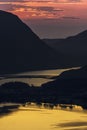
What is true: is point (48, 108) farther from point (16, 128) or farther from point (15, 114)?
point (16, 128)

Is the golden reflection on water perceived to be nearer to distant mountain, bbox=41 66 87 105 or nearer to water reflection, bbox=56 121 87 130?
water reflection, bbox=56 121 87 130

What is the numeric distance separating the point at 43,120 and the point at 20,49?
76.3 meters

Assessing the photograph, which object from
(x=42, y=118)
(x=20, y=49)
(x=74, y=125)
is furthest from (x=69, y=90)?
(x=20, y=49)

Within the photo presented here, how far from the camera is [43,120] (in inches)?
1606

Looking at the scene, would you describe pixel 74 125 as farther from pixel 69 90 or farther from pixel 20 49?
pixel 20 49

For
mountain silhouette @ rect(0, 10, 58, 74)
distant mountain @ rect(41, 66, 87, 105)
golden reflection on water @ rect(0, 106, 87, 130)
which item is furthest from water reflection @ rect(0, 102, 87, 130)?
mountain silhouette @ rect(0, 10, 58, 74)

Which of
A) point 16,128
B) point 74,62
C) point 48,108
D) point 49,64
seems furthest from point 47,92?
point 74,62

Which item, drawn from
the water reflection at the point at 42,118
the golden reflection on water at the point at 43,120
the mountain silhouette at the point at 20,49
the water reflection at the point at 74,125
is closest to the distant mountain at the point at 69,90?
the water reflection at the point at 42,118

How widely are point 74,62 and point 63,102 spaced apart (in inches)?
2865

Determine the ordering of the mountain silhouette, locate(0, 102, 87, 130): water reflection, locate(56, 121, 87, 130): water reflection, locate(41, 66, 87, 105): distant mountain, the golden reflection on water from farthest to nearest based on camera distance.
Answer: the mountain silhouette
locate(41, 66, 87, 105): distant mountain
locate(0, 102, 87, 130): water reflection
the golden reflection on water
locate(56, 121, 87, 130): water reflection

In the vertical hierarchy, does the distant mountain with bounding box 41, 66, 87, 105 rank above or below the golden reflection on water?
above

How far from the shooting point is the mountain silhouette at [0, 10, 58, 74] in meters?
105

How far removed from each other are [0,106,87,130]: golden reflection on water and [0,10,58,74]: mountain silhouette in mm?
53173

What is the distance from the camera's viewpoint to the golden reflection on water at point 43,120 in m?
37.6
